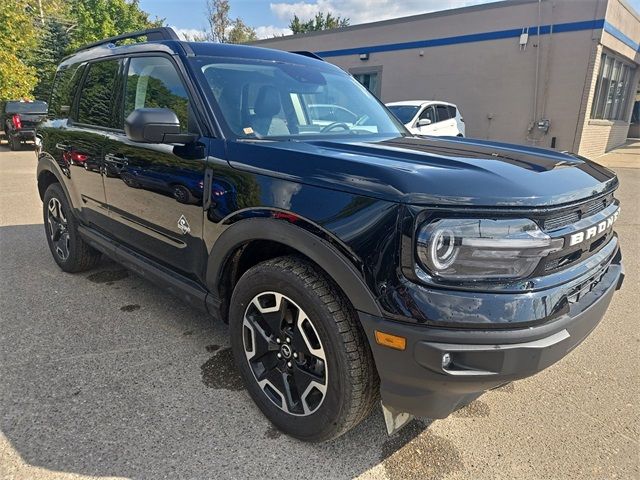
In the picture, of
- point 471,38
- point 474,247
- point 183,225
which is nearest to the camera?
point 474,247

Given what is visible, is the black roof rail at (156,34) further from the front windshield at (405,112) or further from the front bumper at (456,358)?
the front windshield at (405,112)

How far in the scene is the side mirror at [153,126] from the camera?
7.43 feet

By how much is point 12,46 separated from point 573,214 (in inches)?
884

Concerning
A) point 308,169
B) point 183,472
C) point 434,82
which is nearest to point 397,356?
point 308,169

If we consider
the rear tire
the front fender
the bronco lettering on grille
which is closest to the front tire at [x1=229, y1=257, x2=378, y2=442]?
the bronco lettering on grille

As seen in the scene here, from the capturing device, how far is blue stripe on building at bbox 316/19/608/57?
12.6 m

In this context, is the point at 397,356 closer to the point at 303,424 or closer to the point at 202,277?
the point at 303,424

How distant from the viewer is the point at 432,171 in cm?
175

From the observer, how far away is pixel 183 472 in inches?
77.3

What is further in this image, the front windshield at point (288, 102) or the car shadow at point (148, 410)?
the front windshield at point (288, 102)

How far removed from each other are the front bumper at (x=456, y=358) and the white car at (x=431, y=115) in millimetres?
8582

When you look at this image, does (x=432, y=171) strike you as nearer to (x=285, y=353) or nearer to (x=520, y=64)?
(x=285, y=353)

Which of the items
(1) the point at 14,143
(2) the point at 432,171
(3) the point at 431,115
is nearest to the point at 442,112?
(3) the point at 431,115

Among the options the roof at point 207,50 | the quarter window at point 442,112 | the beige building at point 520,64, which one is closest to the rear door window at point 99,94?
the roof at point 207,50
